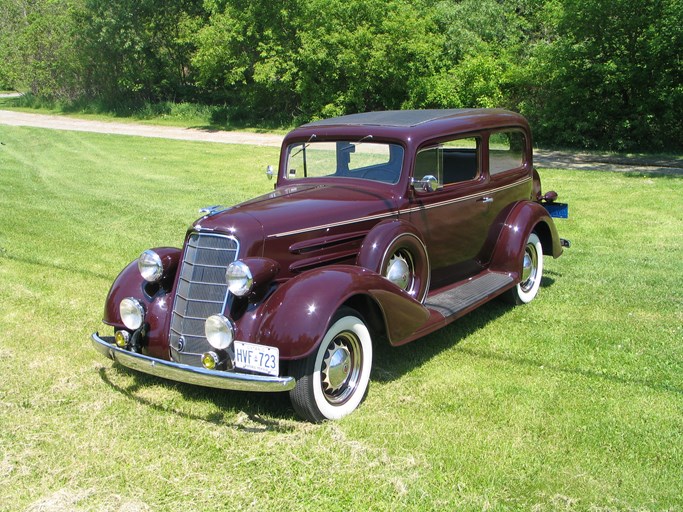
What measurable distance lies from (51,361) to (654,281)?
5855mm

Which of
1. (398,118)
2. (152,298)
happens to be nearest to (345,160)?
(398,118)

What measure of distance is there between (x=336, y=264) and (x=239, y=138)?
18478mm

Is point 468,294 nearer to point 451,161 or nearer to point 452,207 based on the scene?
point 452,207

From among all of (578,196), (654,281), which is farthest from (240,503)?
(578,196)

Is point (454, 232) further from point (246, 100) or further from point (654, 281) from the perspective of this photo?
point (246, 100)

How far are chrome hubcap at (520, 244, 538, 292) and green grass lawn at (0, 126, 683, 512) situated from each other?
Result: 19 centimetres

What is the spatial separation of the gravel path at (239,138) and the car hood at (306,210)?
11239mm

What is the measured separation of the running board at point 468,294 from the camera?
16.8 ft

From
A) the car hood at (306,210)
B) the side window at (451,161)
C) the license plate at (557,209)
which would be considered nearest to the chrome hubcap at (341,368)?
the car hood at (306,210)

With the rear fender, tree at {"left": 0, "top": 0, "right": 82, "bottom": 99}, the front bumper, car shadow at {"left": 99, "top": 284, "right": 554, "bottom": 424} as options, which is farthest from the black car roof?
tree at {"left": 0, "top": 0, "right": 82, "bottom": 99}

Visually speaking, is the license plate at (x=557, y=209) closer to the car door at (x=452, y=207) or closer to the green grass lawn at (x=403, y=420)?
the green grass lawn at (x=403, y=420)

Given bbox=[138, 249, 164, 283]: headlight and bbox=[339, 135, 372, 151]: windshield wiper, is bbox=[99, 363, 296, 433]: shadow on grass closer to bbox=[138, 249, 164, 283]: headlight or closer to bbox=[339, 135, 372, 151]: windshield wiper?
bbox=[138, 249, 164, 283]: headlight

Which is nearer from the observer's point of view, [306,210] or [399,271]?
[306,210]

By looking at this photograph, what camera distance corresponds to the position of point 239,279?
13.0 feet
